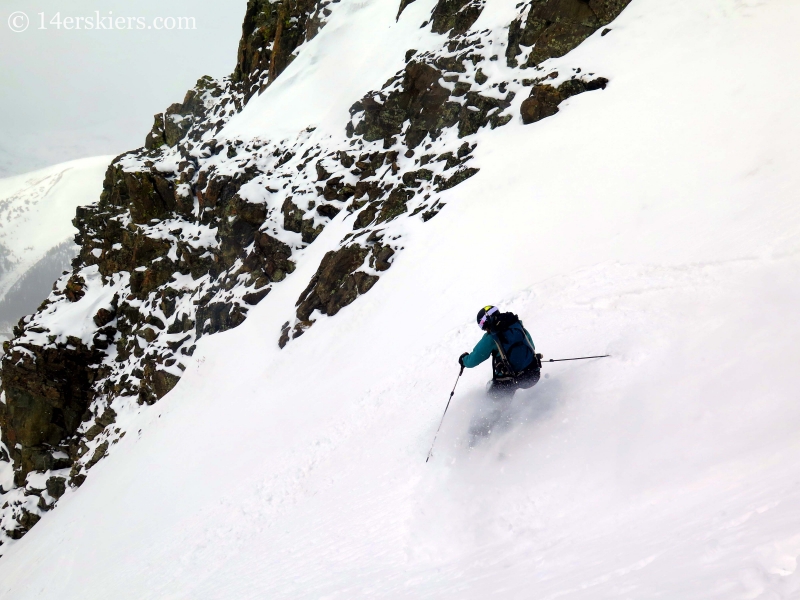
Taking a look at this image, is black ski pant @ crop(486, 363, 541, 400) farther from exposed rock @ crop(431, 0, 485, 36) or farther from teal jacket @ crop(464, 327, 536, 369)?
exposed rock @ crop(431, 0, 485, 36)

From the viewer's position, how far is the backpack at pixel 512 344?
20.1ft

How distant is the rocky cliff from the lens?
17688 mm

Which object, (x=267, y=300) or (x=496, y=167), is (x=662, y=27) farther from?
(x=267, y=300)

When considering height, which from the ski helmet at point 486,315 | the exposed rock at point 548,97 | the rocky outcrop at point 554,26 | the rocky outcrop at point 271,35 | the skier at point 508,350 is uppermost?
the rocky outcrop at point 271,35

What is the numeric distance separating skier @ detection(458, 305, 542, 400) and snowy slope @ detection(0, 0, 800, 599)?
51 cm

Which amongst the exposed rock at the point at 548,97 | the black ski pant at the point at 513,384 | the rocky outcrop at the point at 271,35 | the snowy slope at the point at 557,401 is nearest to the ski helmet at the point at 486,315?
the black ski pant at the point at 513,384

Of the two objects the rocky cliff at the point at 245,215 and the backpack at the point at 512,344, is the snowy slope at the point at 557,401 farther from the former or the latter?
the rocky cliff at the point at 245,215

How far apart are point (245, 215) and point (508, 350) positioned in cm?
2117

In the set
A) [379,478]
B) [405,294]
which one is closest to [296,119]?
[405,294]

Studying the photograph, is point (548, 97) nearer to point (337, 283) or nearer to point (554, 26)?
point (554, 26)

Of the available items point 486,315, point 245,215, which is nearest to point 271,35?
A: point 245,215

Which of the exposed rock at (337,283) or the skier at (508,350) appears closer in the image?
the skier at (508,350)

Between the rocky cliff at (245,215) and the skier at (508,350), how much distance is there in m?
10.0

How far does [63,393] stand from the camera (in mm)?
29344
